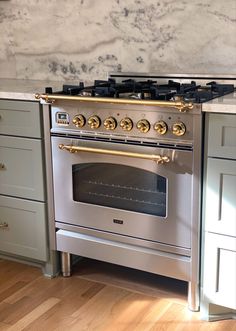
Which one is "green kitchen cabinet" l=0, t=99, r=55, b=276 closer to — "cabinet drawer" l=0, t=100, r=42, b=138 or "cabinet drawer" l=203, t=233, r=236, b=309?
"cabinet drawer" l=0, t=100, r=42, b=138

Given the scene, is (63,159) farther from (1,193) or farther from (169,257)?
(169,257)

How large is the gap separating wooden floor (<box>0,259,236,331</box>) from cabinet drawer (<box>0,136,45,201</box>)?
1.45 ft

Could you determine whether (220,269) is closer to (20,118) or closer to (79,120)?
(79,120)

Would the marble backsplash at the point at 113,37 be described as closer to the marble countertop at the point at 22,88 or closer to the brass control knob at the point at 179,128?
the marble countertop at the point at 22,88

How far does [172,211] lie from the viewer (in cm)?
212

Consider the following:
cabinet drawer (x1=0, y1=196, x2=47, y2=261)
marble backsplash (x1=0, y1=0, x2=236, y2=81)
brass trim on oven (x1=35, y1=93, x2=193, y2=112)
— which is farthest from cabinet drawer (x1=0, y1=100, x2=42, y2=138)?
marble backsplash (x1=0, y1=0, x2=236, y2=81)

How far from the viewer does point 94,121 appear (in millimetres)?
2180

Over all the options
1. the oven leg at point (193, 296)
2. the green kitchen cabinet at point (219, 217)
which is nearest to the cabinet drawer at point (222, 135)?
the green kitchen cabinet at point (219, 217)

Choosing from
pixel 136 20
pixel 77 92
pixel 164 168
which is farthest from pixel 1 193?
pixel 136 20

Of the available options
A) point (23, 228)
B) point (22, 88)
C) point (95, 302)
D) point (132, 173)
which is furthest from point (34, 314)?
point (22, 88)

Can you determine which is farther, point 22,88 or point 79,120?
point 22,88

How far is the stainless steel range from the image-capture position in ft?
6.66

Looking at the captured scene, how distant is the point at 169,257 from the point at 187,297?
0.89 feet

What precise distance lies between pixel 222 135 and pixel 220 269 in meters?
0.57
